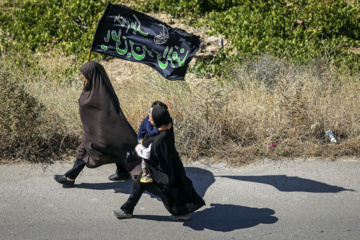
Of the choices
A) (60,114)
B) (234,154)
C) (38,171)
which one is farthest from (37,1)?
(234,154)

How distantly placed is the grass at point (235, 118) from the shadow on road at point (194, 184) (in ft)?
1.28

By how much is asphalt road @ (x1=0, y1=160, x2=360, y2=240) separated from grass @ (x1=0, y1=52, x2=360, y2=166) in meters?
0.30

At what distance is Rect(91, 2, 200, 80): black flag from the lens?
19.1 ft

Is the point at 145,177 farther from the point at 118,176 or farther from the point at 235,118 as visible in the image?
the point at 235,118

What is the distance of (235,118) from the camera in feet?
22.8

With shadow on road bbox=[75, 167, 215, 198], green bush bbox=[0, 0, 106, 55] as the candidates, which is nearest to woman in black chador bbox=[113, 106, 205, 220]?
shadow on road bbox=[75, 167, 215, 198]

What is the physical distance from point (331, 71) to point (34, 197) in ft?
17.8

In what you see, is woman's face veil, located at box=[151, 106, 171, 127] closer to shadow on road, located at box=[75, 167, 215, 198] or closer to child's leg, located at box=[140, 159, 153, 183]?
child's leg, located at box=[140, 159, 153, 183]

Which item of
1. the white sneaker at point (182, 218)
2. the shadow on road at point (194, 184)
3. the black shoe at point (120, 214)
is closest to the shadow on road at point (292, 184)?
the shadow on road at point (194, 184)

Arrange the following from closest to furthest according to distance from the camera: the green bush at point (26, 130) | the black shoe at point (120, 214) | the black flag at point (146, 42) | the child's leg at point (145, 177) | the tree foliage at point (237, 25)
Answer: the child's leg at point (145, 177)
the black shoe at point (120, 214)
the black flag at point (146, 42)
the green bush at point (26, 130)
the tree foliage at point (237, 25)

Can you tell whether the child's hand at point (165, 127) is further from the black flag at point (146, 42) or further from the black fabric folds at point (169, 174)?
the black flag at point (146, 42)

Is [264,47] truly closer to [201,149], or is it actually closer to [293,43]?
[293,43]

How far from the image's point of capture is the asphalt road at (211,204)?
490 cm

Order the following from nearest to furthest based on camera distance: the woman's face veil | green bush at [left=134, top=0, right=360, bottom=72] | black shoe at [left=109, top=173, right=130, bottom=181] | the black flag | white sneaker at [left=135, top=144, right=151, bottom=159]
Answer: the woman's face veil → white sneaker at [left=135, top=144, right=151, bottom=159] → the black flag → black shoe at [left=109, top=173, right=130, bottom=181] → green bush at [left=134, top=0, right=360, bottom=72]
